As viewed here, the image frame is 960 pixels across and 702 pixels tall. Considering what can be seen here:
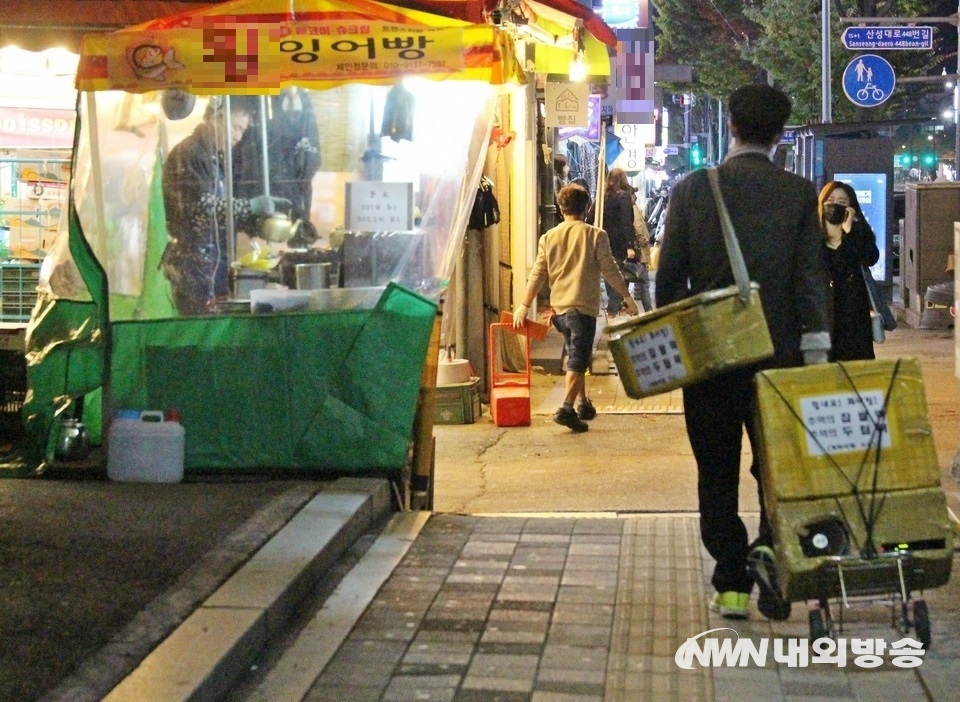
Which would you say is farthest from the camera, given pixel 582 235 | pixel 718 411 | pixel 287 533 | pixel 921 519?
pixel 582 235

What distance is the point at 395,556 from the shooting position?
6238 mm

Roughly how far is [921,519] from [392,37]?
386 cm

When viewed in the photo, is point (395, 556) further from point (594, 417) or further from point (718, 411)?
point (594, 417)

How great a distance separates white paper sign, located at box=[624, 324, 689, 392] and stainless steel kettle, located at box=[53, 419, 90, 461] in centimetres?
356

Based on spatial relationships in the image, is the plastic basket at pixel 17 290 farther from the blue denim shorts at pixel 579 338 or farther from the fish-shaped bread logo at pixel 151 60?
the blue denim shorts at pixel 579 338

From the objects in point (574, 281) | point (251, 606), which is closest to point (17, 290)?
point (574, 281)

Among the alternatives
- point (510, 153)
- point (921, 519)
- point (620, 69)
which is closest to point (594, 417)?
point (510, 153)

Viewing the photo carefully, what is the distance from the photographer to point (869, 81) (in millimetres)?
25141

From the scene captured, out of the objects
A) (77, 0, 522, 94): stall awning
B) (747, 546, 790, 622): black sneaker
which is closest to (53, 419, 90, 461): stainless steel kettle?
(77, 0, 522, 94): stall awning

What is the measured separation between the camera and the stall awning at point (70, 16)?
7.44m

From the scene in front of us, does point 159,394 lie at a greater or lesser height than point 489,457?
greater

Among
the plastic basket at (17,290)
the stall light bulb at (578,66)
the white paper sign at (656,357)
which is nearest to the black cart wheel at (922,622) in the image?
the white paper sign at (656,357)

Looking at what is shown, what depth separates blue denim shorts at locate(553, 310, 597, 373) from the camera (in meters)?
10.3

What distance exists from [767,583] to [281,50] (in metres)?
3.79
